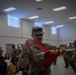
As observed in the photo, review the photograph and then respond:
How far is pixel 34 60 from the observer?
6.42 ft

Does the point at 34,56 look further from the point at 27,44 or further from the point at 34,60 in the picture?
the point at 27,44

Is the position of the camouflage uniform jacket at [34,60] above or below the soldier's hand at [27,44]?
below

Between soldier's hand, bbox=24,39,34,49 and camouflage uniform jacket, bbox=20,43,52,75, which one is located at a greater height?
soldier's hand, bbox=24,39,34,49

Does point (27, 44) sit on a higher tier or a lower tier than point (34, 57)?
higher

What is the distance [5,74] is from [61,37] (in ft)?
72.2

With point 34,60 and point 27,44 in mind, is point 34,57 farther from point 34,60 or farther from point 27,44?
point 27,44

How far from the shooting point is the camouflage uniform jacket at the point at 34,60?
190 cm

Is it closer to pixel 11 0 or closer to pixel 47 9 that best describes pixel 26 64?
pixel 11 0

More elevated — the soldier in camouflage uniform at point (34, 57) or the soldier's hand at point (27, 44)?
the soldier's hand at point (27, 44)

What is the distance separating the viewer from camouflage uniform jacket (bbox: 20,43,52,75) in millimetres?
1896

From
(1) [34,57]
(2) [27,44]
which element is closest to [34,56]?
(1) [34,57]

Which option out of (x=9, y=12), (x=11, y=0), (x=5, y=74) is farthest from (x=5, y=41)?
(x=5, y=74)

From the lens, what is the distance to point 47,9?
1622 centimetres

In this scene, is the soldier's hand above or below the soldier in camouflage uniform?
above
